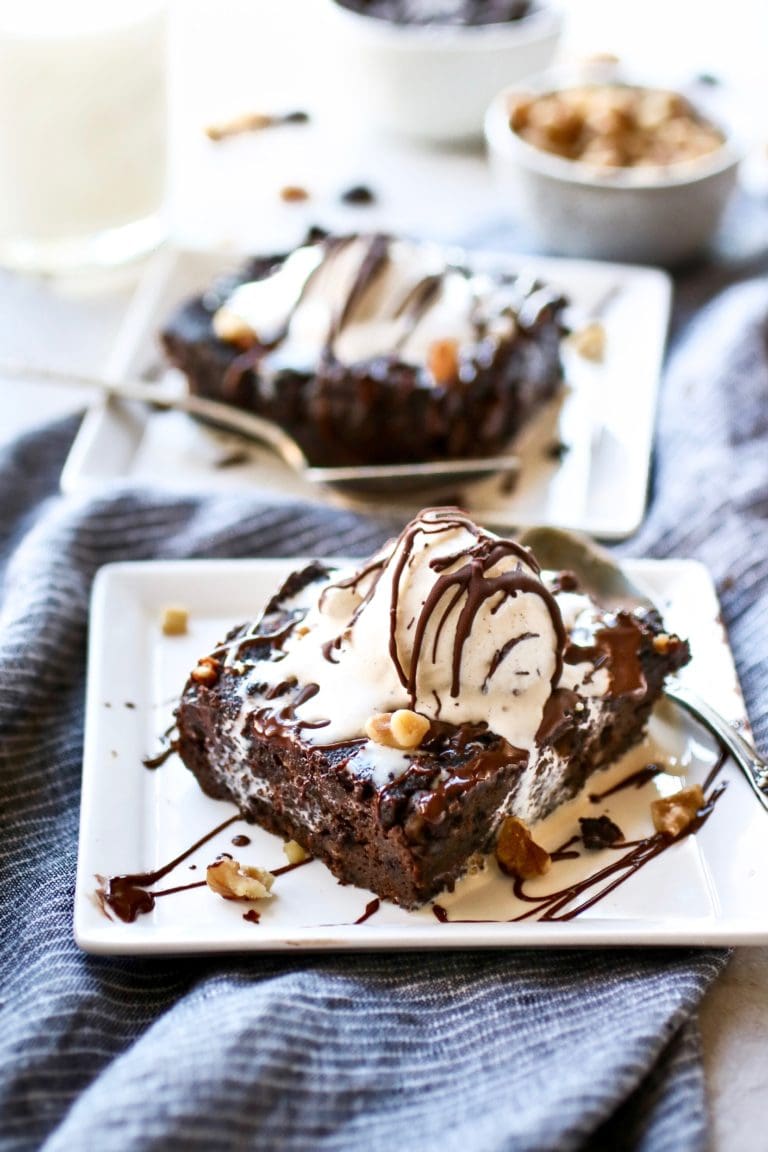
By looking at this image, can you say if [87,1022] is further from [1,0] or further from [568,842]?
[1,0]

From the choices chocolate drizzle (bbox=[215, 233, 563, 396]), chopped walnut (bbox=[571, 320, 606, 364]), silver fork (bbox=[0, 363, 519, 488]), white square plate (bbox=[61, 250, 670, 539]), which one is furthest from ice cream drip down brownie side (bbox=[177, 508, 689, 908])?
chopped walnut (bbox=[571, 320, 606, 364])

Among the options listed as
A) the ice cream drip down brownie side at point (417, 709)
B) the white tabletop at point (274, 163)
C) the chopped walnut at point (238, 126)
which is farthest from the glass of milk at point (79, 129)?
the ice cream drip down brownie side at point (417, 709)

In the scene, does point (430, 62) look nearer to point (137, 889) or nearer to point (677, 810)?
point (677, 810)

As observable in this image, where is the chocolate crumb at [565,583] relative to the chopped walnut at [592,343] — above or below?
above

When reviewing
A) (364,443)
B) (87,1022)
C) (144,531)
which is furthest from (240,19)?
(87,1022)

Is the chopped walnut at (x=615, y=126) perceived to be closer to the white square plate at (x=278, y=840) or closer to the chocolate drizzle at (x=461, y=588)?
the white square plate at (x=278, y=840)
